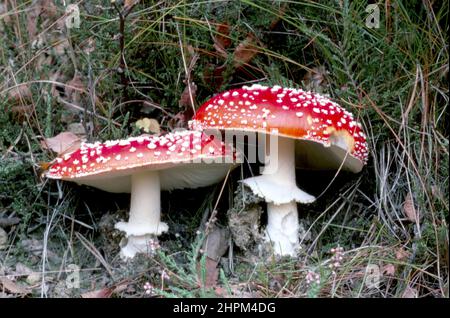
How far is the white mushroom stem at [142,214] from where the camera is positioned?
3.48 meters

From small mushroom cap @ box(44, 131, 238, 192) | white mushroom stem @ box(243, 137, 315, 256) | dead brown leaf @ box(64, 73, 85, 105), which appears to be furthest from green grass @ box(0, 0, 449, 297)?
small mushroom cap @ box(44, 131, 238, 192)

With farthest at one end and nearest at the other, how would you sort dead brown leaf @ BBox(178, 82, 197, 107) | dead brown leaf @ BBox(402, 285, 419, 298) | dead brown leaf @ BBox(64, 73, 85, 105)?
dead brown leaf @ BBox(64, 73, 85, 105) → dead brown leaf @ BBox(178, 82, 197, 107) → dead brown leaf @ BBox(402, 285, 419, 298)

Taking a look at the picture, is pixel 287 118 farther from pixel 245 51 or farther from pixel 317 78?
pixel 245 51

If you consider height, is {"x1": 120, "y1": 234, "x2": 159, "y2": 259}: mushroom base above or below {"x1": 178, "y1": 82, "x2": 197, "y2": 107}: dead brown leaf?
below

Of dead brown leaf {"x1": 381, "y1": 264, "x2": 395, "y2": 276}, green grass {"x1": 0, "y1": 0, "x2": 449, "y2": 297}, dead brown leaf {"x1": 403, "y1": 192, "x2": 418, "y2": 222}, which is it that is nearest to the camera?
dead brown leaf {"x1": 381, "y1": 264, "x2": 395, "y2": 276}

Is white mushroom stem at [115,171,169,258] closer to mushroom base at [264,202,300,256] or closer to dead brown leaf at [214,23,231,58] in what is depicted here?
mushroom base at [264,202,300,256]

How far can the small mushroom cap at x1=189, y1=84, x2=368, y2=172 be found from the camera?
121 inches

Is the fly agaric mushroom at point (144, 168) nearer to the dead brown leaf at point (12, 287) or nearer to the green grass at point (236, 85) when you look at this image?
the green grass at point (236, 85)

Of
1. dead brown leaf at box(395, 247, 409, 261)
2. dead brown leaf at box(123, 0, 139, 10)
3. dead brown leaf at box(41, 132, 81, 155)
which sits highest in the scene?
dead brown leaf at box(123, 0, 139, 10)

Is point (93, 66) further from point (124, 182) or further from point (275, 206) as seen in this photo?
point (275, 206)

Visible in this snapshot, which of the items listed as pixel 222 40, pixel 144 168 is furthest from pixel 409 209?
pixel 222 40

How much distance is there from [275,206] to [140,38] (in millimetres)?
1624

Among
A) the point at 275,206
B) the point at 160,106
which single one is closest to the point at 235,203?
the point at 275,206

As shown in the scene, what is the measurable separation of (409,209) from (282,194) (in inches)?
29.8
